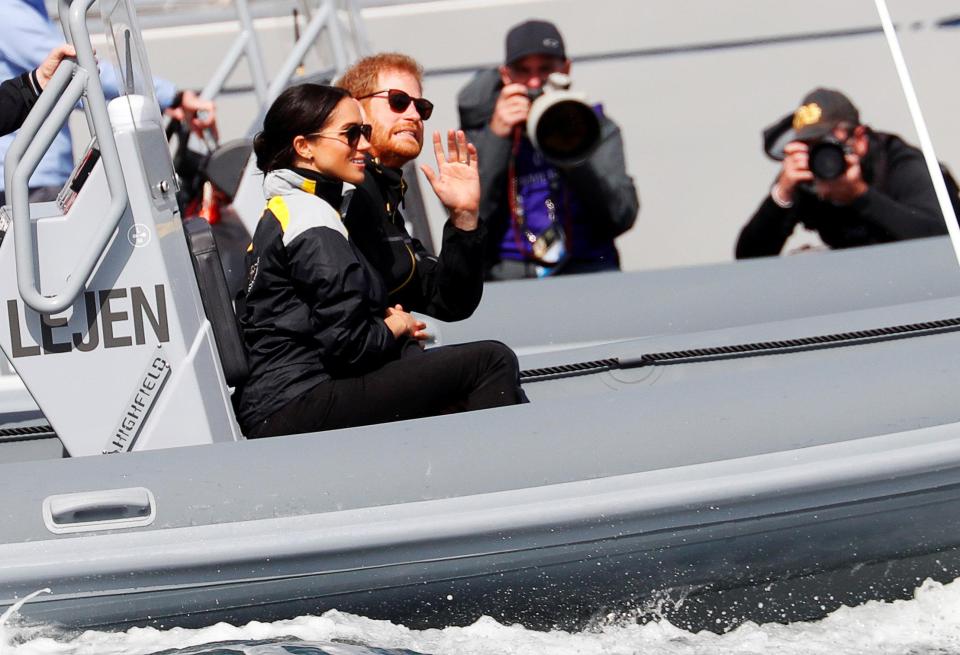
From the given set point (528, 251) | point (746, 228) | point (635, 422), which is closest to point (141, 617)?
point (635, 422)

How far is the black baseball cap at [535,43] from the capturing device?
412 cm

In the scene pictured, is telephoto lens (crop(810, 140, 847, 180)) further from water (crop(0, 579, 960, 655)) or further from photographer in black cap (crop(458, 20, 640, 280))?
water (crop(0, 579, 960, 655))

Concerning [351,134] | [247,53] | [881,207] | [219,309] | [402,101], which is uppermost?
[247,53]

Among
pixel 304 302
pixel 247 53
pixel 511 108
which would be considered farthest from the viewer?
pixel 247 53

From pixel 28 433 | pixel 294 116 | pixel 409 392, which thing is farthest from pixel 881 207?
pixel 28 433

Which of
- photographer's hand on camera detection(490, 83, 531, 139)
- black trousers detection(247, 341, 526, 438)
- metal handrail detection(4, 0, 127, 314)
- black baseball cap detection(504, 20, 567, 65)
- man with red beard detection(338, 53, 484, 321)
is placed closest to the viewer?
metal handrail detection(4, 0, 127, 314)

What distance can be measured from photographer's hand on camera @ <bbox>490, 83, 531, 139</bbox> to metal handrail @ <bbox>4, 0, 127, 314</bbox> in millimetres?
1640

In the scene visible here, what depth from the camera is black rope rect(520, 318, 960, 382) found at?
3295 millimetres

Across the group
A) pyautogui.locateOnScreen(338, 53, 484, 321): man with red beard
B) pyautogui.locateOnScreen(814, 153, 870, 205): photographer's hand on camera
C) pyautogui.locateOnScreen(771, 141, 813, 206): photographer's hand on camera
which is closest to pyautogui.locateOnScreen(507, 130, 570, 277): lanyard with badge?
pyautogui.locateOnScreen(771, 141, 813, 206): photographer's hand on camera

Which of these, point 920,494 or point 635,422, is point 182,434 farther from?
point 920,494

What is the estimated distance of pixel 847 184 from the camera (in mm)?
4207

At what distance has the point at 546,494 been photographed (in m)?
2.54

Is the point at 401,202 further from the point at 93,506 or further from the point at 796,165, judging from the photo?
the point at 796,165

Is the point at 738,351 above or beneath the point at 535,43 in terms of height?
beneath
